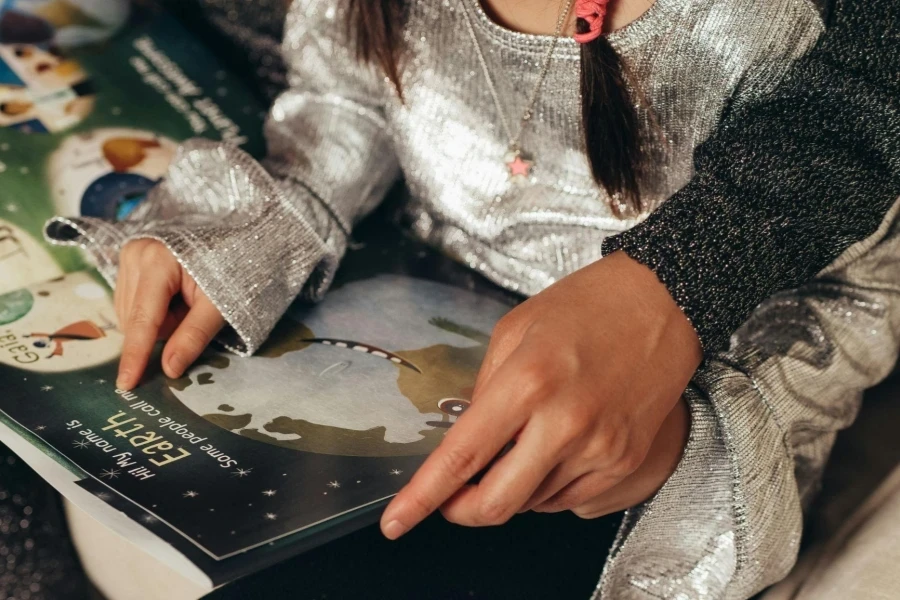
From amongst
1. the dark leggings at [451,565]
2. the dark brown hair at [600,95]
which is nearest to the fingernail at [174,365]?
the dark leggings at [451,565]

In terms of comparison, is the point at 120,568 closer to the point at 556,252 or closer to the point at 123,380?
the point at 123,380

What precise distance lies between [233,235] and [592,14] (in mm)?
255

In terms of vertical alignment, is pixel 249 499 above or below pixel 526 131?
below

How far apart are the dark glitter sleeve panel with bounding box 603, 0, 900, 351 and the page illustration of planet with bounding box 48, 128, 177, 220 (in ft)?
1.32

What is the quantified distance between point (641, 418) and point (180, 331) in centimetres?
28

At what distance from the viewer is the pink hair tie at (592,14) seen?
1.50 ft

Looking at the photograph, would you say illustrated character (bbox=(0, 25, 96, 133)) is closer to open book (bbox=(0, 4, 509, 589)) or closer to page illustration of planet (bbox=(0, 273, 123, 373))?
open book (bbox=(0, 4, 509, 589))

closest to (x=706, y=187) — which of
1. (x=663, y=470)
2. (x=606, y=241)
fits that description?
(x=606, y=241)

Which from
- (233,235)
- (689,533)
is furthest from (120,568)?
(689,533)

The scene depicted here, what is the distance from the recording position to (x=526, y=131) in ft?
1.80

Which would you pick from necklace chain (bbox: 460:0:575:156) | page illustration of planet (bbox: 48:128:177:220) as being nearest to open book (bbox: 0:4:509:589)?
page illustration of planet (bbox: 48:128:177:220)

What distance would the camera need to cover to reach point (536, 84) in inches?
20.6

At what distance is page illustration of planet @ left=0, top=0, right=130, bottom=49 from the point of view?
0.72 metres

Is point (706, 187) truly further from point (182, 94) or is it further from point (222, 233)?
point (182, 94)
